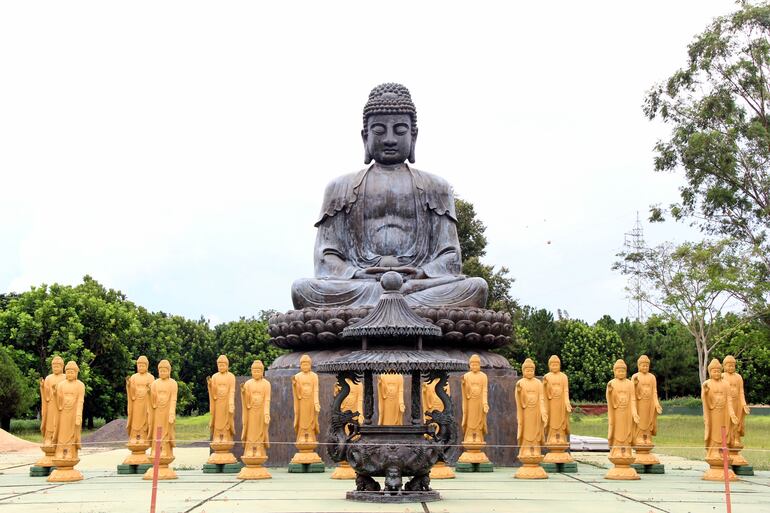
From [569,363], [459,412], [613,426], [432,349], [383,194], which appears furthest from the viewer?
[569,363]

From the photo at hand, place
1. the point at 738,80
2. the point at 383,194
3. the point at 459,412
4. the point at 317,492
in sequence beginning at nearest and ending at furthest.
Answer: the point at 317,492 → the point at 459,412 → the point at 383,194 → the point at 738,80

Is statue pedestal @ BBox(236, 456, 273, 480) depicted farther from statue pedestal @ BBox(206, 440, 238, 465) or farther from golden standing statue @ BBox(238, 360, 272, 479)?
statue pedestal @ BBox(206, 440, 238, 465)

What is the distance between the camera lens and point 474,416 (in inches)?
452

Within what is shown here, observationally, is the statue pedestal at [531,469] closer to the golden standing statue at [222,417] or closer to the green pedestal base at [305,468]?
the green pedestal base at [305,468]

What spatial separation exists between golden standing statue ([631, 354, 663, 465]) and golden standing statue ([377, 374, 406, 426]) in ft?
9.78

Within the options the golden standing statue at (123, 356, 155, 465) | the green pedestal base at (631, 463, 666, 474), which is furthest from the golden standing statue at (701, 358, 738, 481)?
the golden standing statue at (123, 356, 155, 465)

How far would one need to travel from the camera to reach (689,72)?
24.8 meters

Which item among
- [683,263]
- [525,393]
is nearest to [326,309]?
[525,393]

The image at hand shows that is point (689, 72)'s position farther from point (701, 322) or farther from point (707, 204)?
point (701, 322)

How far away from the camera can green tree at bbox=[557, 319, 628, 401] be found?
1693 inches

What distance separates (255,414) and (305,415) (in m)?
0.65

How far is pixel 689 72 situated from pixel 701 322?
348 inches

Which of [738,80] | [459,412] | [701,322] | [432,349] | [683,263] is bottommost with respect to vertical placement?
[459,412]

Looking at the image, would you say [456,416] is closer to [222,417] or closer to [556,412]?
[556,412]
